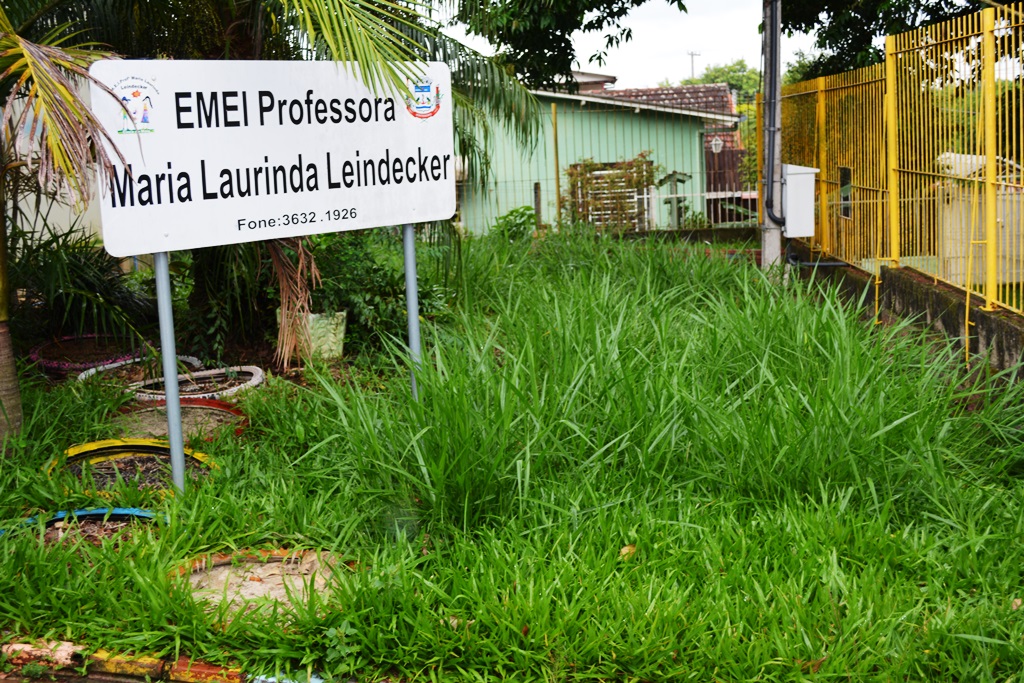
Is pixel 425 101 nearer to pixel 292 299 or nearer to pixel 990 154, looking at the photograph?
pixel 292 299

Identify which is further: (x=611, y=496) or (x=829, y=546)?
(x=611, y=496)

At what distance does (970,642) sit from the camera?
10.8 ft

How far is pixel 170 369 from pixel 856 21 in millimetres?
10557

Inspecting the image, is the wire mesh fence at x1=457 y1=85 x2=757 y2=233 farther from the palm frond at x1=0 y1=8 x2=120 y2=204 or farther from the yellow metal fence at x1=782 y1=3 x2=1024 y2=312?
the palm frond at x1=0 y1=8 x2=120 y2=204

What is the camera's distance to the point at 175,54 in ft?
23.2

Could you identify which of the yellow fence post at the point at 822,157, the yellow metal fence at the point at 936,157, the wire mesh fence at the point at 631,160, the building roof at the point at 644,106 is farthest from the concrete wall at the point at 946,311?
the building roof at the point at 644,106

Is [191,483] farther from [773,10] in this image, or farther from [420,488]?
[773,10]

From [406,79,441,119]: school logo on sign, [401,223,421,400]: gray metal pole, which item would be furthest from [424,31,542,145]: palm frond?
[401,223,421,400]: gray metal pole

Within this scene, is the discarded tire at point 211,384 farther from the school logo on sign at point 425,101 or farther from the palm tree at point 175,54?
the school logo on sign at point 425,101

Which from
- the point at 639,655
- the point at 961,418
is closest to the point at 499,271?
the point at 961,418

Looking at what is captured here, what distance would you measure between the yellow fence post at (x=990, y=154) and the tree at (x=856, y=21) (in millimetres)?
4785

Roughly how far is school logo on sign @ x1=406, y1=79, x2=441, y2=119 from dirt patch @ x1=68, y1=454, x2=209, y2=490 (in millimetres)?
1932

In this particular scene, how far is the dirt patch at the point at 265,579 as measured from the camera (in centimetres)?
368

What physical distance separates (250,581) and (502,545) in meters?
0.91
